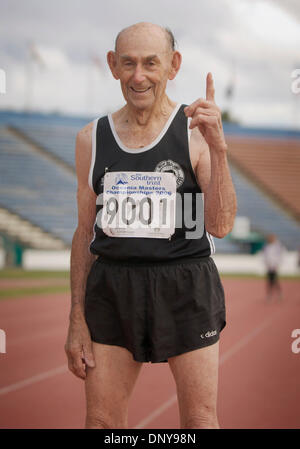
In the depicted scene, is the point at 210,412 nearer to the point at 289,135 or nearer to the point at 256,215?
the point at 256,215

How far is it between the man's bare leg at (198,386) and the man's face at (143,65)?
82 cm

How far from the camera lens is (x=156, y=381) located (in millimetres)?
5859

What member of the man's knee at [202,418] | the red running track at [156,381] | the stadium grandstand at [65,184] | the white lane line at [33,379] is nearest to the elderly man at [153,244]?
the man's knee at [202,418]

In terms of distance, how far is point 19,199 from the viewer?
2430 cm

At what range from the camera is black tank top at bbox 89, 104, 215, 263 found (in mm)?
1962

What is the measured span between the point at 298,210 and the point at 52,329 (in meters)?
18.7

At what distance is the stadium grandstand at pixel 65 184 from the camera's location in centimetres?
2292

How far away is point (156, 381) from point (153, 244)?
4147 mm

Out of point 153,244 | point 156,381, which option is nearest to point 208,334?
Answer: point 153,244

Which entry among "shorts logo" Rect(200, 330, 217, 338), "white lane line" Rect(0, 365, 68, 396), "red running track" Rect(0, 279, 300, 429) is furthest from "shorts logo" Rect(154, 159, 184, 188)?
"white lane line" Rect(0, 365, 68, 396)

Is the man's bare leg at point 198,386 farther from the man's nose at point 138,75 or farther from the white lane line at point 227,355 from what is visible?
the white lane line at point 227,355

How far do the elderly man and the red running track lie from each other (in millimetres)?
2481
